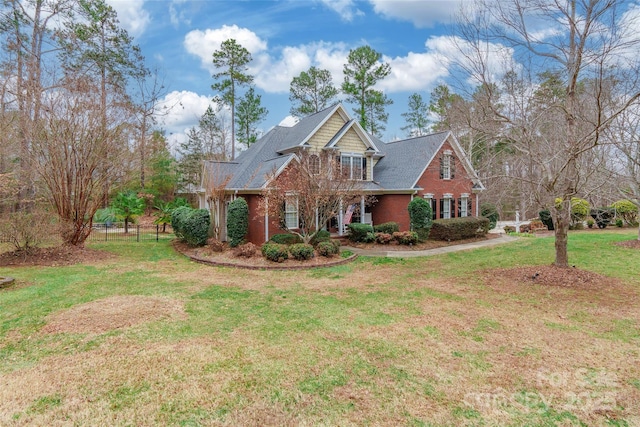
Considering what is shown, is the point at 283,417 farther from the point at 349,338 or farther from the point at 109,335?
the point at 109,335

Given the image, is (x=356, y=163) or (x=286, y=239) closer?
(x=286, y=239)

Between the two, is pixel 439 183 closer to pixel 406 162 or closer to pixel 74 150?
pixel 406 162

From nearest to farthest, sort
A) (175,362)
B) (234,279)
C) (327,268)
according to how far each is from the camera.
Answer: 1. (175,362)
2. (234,279)
3. (327,268)

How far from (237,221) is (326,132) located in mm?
7572

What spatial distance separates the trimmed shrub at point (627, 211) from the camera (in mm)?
22016

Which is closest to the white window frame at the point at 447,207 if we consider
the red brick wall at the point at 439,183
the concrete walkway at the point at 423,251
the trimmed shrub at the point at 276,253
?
the red brick wall at the point at 439,183

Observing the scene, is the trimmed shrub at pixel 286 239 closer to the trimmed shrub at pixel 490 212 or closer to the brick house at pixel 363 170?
the brick house at pixel 363 170

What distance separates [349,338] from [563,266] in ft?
25.7

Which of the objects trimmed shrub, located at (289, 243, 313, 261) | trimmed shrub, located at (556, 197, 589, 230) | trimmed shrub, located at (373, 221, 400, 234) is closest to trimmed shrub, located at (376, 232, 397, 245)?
trimmed shrub, located at (373, 221, 400, 234)

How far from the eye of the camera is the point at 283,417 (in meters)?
3.75

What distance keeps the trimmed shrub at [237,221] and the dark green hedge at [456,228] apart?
32.2 ft

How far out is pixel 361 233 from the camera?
1673 centimetres

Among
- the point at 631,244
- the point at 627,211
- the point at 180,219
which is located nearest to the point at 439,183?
the point at 631,244

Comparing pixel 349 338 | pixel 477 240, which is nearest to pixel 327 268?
pixel 349 338
